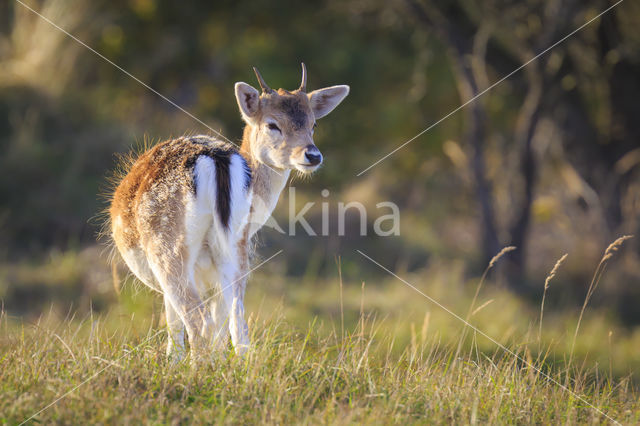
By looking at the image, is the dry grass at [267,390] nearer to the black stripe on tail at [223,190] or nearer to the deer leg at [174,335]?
the deer leg at [174,335]

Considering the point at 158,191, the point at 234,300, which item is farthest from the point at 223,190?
the point at 234,300

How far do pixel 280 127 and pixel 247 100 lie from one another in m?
0.37

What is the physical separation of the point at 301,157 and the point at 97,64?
29.4 ft

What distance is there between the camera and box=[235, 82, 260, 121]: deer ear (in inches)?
188

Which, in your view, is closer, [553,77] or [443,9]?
[553,77]

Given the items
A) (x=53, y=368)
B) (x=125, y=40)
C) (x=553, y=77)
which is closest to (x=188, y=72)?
(x=125, y=40)

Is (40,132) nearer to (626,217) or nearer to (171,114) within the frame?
(171,114)

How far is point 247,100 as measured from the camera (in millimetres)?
4910

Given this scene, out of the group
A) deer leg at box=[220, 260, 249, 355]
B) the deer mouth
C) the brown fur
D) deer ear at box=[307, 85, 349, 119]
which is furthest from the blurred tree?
deer leg at box=[220, 260, 249, 355]

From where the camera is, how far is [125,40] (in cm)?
1267

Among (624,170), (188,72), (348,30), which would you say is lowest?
(624,170)

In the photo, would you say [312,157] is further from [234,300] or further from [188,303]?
[188,303]

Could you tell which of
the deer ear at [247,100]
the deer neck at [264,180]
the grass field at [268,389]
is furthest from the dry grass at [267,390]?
the deer ear at [247,100]

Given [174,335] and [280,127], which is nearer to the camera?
[174,335]
